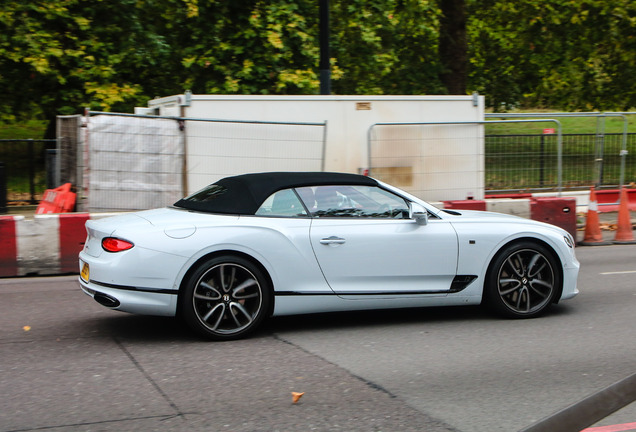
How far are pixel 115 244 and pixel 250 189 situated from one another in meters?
1.24

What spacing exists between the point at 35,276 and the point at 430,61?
15.9 meters

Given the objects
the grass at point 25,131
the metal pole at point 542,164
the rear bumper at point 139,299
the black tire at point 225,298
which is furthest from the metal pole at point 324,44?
the grass at point 25,131

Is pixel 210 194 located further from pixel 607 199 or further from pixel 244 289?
pixel 607 199

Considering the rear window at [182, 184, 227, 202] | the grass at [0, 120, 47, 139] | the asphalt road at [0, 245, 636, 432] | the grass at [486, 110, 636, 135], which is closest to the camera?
the asphalt road at [0, 245, 636, 432]

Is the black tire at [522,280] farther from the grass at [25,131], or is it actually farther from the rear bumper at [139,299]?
the grass at [25,131]

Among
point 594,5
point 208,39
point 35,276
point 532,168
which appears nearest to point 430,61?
point 594,5

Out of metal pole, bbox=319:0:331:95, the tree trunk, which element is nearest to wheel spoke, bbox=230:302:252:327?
metal pole, bbox=319:0:331:95

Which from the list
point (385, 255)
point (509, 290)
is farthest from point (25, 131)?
point (509, 290)

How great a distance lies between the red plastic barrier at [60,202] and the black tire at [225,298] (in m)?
5.31

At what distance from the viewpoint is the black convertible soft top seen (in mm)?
6430

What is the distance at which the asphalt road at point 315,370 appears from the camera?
4.39 meters

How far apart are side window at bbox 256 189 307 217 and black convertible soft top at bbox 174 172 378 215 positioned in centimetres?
4

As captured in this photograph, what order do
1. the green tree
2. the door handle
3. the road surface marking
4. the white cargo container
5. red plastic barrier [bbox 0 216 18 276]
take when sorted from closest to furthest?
1. the road surface marking
2. the door handle
3. red plastic barrier [bbox 0 216 18 276]
4. the white cargo container
5. the green tree

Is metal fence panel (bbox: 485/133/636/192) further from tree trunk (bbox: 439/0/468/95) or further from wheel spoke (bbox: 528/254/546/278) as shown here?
tree trunk (bbox: 439/0/468/95)
